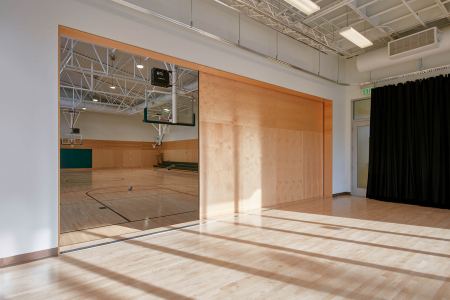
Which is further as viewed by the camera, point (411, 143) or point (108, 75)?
point (108, 75)

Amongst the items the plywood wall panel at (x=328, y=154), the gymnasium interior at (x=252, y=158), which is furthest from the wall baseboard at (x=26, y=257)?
the plywood wall panel at (x=328, y=154)

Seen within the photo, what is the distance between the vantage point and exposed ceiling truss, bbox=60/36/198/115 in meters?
9.64

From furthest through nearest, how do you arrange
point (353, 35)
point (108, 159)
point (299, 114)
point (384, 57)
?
point (108, 159) → point (299, 114) → point (384, 57) → point (353, 35)

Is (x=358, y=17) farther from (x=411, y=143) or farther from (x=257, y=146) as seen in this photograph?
(x=257, y=146)

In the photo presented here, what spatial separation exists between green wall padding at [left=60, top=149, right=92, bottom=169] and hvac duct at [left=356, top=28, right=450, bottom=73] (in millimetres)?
20268

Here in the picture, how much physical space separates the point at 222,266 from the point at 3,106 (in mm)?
3247

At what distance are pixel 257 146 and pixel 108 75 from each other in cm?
773

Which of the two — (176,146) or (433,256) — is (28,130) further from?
(176,146)

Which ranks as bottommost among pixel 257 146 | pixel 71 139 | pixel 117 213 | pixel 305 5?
pixel 117 213

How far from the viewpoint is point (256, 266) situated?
9.93 feet

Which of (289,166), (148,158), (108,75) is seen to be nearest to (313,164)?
(289,166)

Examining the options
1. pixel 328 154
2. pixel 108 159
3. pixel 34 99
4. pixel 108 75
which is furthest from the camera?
pixel 108 159

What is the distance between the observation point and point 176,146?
74.8ft

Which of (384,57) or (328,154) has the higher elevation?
(384,57)
